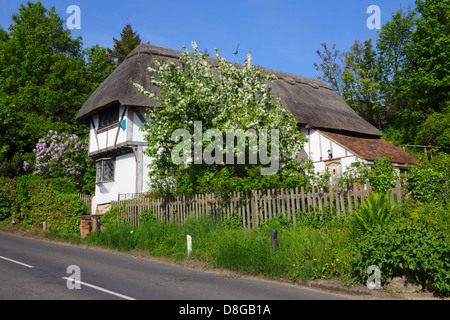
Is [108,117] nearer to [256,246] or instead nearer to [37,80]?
[37,80]

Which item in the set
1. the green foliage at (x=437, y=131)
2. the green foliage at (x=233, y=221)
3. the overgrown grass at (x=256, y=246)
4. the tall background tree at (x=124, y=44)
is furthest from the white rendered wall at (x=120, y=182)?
the tall background tree at (x=124, y=44)

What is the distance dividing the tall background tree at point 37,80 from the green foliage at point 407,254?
26425 mm

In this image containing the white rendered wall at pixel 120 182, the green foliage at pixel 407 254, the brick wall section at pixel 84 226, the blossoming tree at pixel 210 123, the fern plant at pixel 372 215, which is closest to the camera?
the green foliage at pixel 407 254

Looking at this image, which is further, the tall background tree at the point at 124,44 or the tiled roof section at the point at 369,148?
the tall background tree at the point at 124,44

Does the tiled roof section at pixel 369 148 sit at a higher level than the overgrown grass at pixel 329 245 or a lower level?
higher

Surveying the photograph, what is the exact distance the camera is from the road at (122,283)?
6492 mm

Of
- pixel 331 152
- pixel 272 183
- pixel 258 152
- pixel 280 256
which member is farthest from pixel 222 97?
pixel 331 152

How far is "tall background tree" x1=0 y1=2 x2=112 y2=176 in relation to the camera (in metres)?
29.4

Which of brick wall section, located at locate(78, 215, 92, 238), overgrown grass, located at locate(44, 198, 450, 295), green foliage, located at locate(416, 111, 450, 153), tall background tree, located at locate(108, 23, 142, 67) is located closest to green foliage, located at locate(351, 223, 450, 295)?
overgrown grass, located at locate(44, 198, 450, 295)

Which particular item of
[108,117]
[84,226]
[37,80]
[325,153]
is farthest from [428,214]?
[37,80]

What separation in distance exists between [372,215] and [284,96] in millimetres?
16662

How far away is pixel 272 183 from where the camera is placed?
1162cm

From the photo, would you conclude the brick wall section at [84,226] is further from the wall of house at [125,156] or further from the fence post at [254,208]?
the fence post at [254,208]
